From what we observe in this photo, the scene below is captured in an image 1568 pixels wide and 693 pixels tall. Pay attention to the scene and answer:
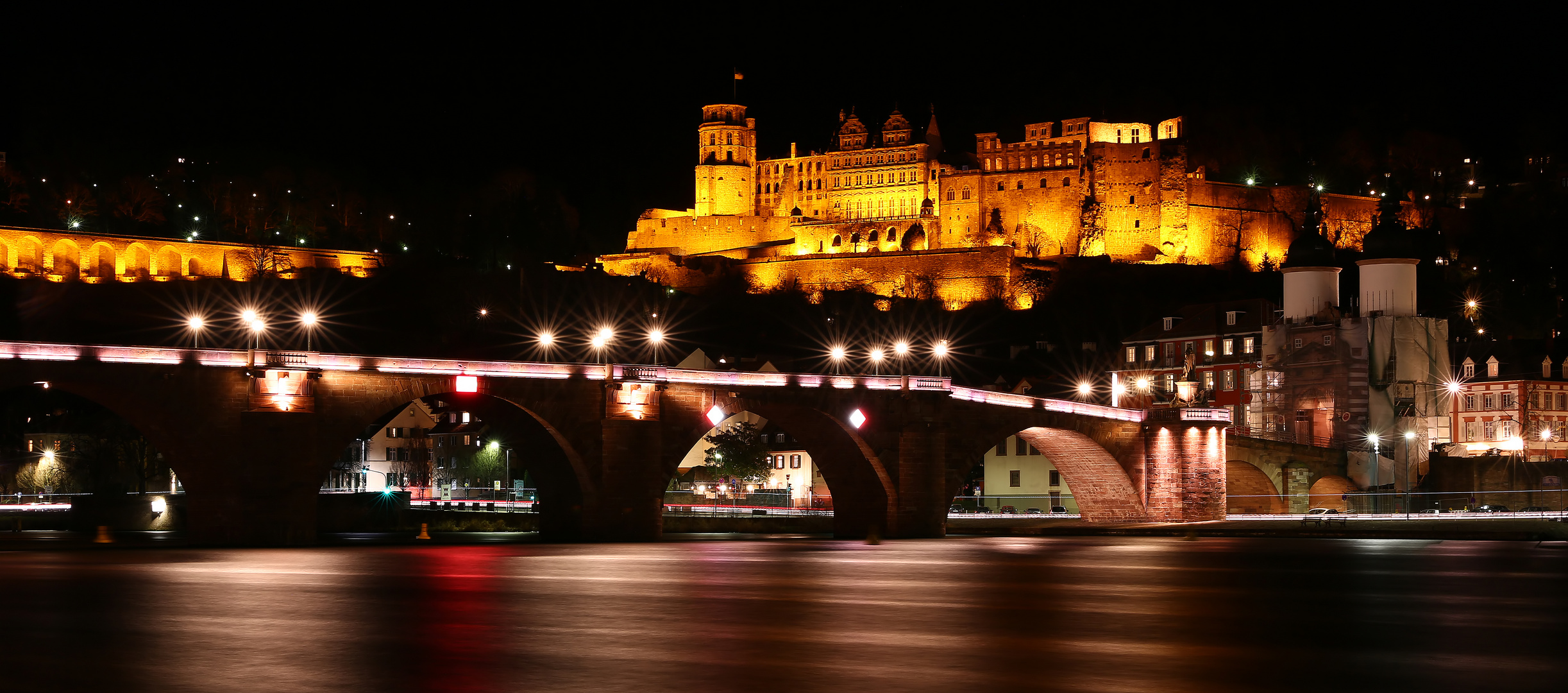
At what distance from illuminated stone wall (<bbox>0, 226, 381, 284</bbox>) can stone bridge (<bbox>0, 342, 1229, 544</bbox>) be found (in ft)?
311

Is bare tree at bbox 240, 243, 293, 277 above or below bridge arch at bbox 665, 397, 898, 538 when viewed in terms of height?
above

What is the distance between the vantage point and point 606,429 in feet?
191

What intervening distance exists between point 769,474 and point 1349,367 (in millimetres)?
33694

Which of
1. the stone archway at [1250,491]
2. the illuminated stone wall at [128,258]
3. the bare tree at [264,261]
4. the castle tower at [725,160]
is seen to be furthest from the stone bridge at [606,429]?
the castle tower at [725,160]

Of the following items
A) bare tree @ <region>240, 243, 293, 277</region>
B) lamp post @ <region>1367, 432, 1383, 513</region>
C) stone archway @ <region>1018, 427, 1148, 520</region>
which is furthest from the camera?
bare tree @ <region>240, 243, 293, 277</region>

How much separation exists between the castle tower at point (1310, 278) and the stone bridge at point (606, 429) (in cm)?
1574

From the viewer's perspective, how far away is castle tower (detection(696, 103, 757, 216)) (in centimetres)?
18225

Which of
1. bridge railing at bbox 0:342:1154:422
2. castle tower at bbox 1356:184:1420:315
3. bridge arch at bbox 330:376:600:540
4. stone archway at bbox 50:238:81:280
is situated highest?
stone archway at bbox 50:238:81:280

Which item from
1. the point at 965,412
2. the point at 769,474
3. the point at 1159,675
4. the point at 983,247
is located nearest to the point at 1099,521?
the point at 965,412

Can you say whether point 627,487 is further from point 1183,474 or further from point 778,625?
point 778,625

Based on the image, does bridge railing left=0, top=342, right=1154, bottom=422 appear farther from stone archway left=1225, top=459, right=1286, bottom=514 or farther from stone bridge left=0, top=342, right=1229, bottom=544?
stone archway left=1225, top=459, right=1286, bottom=514

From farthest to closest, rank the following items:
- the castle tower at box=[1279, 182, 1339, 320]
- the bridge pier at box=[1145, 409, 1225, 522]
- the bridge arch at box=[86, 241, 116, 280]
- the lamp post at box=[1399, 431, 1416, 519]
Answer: the bridge arch at box=[86, 241, 116, 280] < the castle tower at box=[1279, 182, 1339, 320] < the lamp post at box=[1399, 431, 1416, 519] < the bridge pier at box=[1145, 409, 1225, 522]

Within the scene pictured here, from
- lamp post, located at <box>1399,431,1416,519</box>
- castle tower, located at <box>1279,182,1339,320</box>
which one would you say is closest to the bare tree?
castle tower, located at <box>1279,182,1339,320</box>

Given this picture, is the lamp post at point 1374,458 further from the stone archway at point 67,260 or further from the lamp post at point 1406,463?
the stone archway at point 67,260
